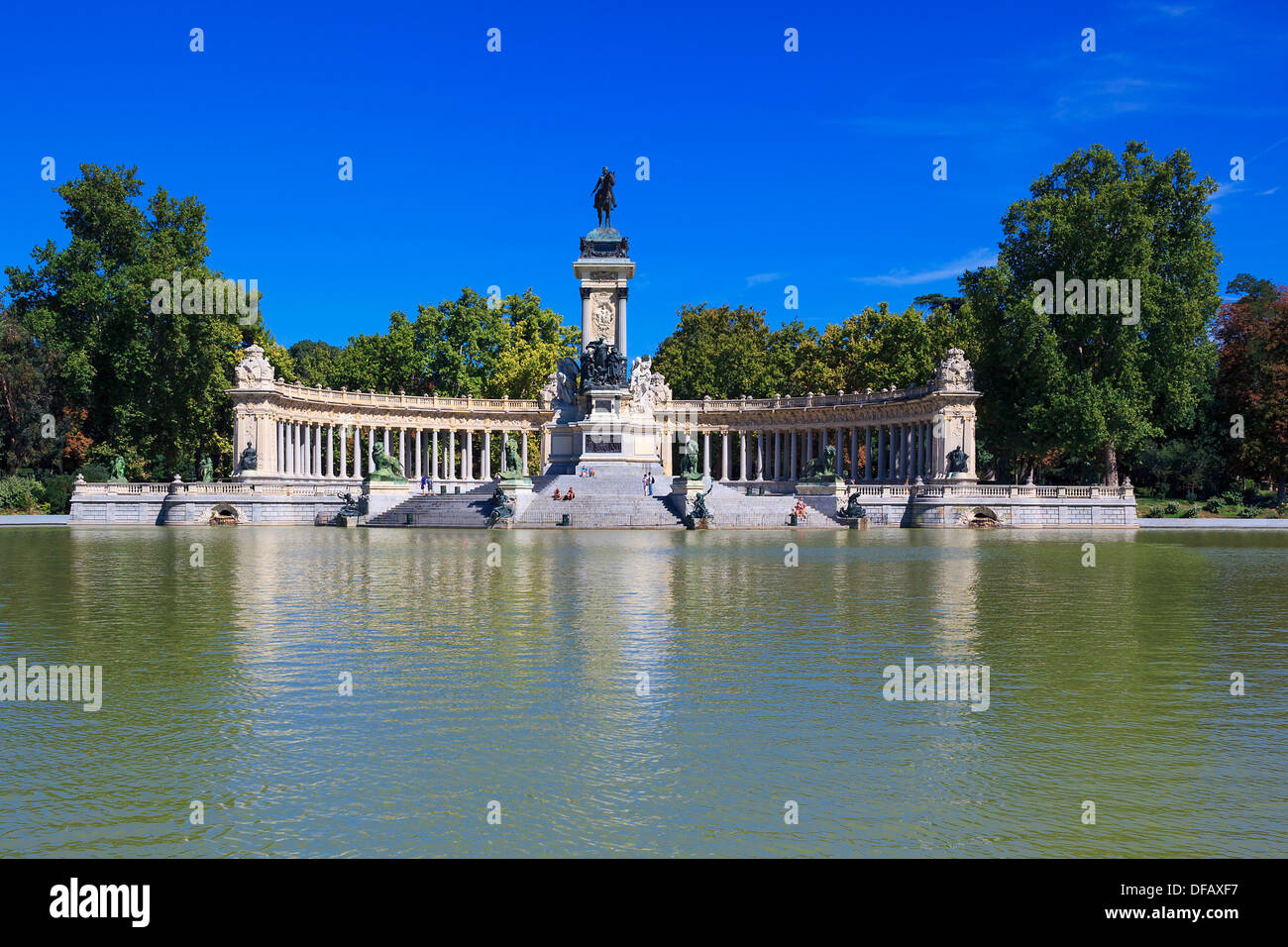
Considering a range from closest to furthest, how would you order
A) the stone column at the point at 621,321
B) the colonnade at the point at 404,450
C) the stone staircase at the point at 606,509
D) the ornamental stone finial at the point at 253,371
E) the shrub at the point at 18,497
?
the stone staircase at the point at 606,509 → the shrub at the point at 18,497 → the ornamental stone finial at the point at 253,371 → the stone column at the point at 621,321 → the colonnade at the point at 404,450

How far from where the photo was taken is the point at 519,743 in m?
9.20

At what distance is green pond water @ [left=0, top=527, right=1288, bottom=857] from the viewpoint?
7.13m

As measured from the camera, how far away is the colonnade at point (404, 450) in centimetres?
7800

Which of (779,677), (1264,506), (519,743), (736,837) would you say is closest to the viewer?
(736,837)

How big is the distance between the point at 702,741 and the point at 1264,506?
6760 centimetres

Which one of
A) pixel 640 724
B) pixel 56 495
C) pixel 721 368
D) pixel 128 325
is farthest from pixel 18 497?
pixel 640 724

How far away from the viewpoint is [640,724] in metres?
9.86

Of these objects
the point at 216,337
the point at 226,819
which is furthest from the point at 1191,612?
the point at 216,337

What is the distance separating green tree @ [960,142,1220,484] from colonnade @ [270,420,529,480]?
39.3 metres

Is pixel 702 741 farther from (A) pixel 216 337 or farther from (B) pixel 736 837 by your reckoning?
(A) pixel 216 337

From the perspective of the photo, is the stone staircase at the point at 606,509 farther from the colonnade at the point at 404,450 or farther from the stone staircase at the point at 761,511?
the colonnade at the point at 404,450

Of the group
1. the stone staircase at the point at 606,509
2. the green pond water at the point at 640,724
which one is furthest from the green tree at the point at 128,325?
the green pond water at the point at 640,724

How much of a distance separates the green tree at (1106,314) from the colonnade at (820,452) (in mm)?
9004
